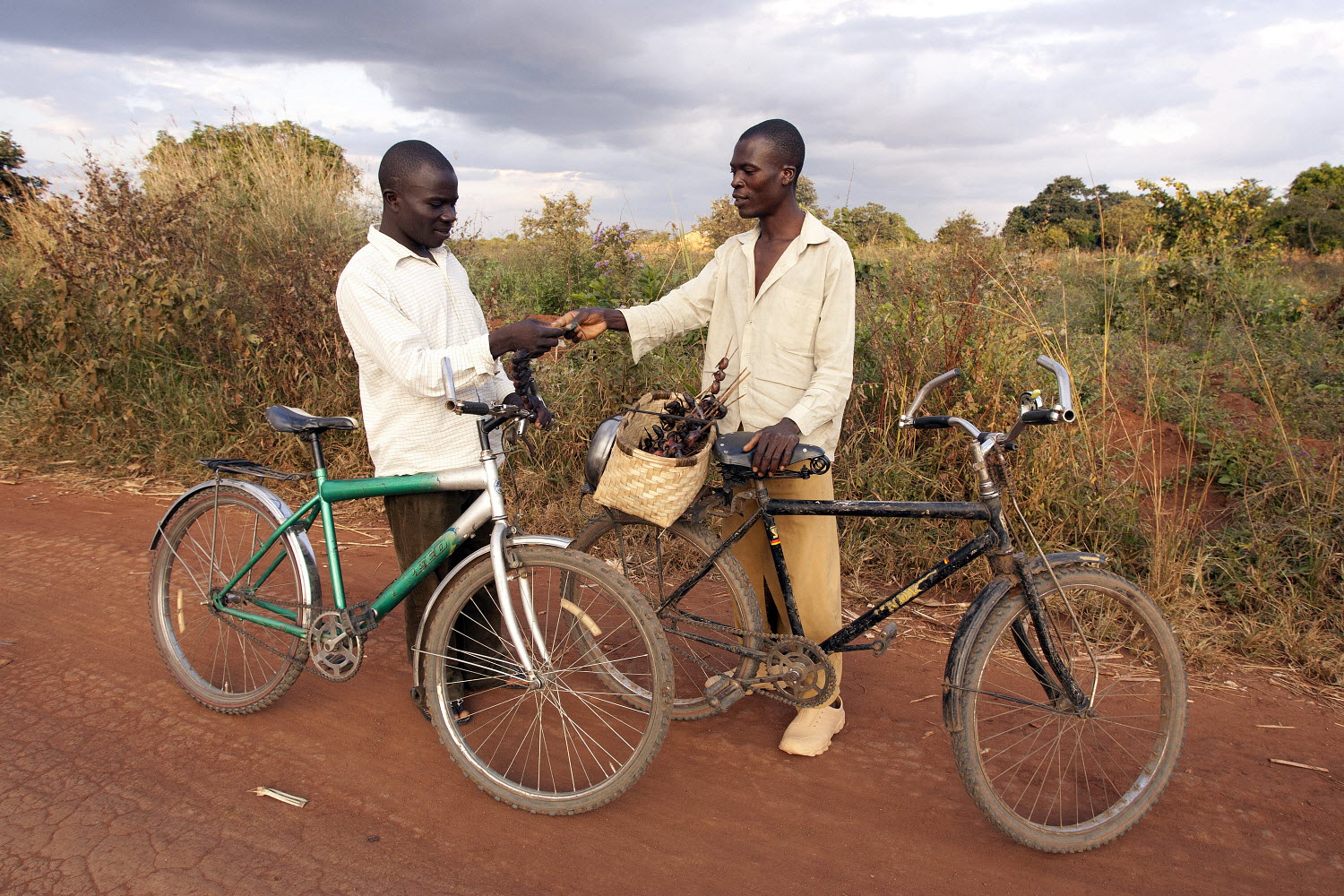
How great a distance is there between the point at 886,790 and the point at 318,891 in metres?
1.71

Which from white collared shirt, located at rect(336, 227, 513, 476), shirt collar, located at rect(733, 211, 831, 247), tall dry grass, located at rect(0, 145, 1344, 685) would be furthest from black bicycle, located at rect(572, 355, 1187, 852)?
tall dry grass, located at rect(0, 145, 1344, 685)

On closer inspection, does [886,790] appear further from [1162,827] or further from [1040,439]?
[1040,439]

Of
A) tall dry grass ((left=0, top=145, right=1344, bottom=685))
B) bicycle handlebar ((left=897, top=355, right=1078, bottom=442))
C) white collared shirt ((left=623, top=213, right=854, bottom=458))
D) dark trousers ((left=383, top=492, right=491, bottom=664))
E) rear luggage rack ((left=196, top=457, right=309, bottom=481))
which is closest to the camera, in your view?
bicycle handlebar ((left=897, top=355, right=1078, bottom=442))

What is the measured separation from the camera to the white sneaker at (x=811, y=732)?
9.72 feet

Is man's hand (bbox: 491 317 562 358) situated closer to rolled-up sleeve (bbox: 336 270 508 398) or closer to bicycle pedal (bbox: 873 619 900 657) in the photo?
rolled-up sleeve (bbox: 336 270 508 398)

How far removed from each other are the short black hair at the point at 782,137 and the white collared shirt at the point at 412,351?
1.10m

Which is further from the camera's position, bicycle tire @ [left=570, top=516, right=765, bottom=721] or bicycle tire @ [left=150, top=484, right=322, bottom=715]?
bicycle tire @ [left=150, top=484, right=322, bottom=715]

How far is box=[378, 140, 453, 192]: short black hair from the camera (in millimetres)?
2686

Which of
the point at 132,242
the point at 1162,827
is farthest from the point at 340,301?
the point at 132,242

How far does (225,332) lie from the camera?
643cm

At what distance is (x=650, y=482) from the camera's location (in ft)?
8.37

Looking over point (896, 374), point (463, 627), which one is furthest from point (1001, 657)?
point (463, 627)

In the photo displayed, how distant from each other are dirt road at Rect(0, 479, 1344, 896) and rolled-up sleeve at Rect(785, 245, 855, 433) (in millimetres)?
1213

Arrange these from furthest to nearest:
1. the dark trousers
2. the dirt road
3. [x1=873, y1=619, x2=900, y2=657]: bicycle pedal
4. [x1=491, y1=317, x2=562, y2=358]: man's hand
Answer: the dark trousers, [x1=873, y1=619, x2=900, y2=657]: bicycle pedal, [x1=491, y1=317, x2=562, y2=358]: man's hand, the dirt road
